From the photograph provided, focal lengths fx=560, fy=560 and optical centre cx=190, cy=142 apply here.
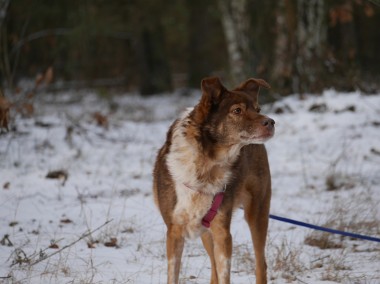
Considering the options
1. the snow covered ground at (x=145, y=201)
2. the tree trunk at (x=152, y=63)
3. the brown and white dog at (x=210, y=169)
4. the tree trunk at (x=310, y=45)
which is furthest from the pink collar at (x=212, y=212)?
the tree trunk at (x=152, y=63)

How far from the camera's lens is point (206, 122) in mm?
4070

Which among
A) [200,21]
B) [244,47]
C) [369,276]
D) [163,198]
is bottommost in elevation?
[369,276]

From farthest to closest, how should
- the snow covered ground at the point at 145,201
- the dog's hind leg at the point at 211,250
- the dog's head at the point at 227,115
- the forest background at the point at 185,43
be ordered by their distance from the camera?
the forest background at the point at 185,43 → the snow covered ground at the point at 145,201 → the dog's hind leg at the point at 211,250 → the dog's head at the point at 227,115

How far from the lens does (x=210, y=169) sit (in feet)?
13.6

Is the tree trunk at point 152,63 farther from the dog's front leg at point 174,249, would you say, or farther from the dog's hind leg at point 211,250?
the dog's front leg at point 174,249

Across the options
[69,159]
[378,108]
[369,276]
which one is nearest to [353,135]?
[378,108]

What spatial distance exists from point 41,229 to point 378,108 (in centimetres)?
745

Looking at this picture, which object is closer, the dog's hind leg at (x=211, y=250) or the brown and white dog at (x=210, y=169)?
the brown and white dog at (x=210, y=169)

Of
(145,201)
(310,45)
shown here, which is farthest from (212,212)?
(310,45)

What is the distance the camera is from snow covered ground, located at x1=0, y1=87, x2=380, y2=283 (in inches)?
188

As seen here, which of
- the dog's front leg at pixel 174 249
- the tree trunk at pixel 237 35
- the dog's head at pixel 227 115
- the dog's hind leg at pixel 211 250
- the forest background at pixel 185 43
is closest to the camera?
the dog's front leg at pixel 174 249

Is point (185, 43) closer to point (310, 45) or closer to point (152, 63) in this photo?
point (152, 63)

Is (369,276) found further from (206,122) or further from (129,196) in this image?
(129,196)

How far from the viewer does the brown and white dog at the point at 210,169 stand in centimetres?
392
